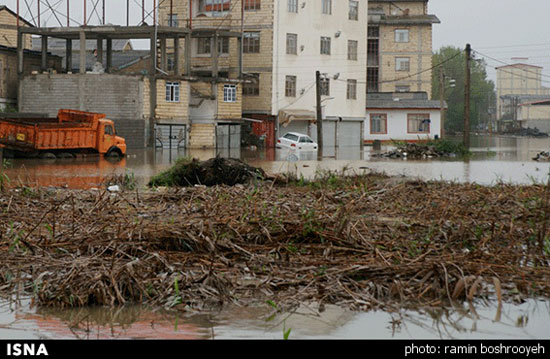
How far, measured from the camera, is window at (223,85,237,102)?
54219 millimetres

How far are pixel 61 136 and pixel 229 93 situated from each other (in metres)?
21.2

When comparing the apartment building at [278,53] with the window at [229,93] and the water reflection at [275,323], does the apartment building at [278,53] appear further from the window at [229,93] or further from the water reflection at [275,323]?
the water reflection at [275,323]

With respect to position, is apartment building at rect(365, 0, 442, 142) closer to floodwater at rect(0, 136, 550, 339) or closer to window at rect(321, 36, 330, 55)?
window at rect(321, 36, 330, 55)

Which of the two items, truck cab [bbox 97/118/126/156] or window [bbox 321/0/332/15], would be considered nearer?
truck cab [bbox 97/118/126/156]

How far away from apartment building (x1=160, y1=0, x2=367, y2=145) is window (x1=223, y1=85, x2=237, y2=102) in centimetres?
45

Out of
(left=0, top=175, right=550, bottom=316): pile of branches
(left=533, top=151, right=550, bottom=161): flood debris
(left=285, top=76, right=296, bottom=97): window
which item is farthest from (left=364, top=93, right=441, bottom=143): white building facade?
(left=0, top=175, right=550, bottom=316): pile of branches

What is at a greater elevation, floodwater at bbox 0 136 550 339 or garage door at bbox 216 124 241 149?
garage door at bbox 216 124 241 149

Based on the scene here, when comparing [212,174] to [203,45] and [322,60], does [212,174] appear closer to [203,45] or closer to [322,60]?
[203,45]

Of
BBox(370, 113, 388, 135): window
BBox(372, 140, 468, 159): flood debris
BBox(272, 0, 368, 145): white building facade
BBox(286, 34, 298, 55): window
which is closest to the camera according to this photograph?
BBox(372, 140, 468, 159): flood debris

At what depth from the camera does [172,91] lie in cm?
5125

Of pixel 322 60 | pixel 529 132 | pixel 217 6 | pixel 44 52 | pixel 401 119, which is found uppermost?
pixel 217 6

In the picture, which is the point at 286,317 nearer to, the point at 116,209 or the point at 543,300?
the point at 543,300

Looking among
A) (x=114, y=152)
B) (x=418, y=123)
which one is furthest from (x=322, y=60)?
(x=114, y=152)

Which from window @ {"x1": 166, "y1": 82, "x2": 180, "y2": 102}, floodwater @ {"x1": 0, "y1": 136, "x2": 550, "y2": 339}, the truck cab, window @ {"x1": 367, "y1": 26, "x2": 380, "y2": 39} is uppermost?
window @ {"x1": 367, "y1": 26, "x2": 380, "y2": 39}
